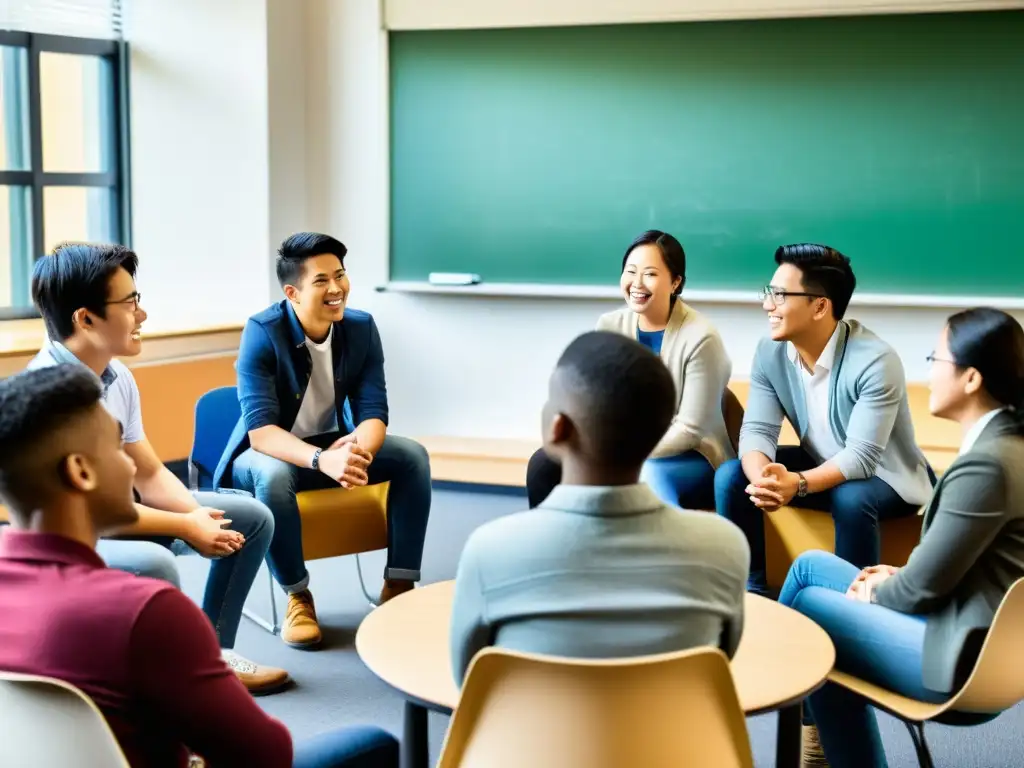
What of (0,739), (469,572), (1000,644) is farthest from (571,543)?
(1000,644)

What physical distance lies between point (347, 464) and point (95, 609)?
2.07 meters

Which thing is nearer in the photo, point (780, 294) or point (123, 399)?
point (123, 399)

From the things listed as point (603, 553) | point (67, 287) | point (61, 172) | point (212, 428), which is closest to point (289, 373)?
point (212, 428)

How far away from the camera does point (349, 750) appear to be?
167cm

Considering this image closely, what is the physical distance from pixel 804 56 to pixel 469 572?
13.5ft

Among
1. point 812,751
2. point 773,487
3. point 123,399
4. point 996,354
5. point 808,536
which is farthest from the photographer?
point 808,536

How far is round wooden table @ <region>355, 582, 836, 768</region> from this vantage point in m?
1.77

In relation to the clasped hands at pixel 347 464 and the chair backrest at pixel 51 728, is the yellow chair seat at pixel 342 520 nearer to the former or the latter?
the clasped hands at pixel 347 464

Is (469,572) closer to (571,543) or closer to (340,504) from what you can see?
(571,543)

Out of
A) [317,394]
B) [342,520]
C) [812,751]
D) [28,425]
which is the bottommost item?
[812,751]

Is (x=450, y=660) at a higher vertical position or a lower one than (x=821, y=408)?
lower

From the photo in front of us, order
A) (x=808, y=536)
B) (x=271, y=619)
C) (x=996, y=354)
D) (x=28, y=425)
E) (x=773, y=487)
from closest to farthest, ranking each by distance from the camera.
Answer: (x=28, y=425) → (x=996, y=354) → (x=773, y=487) → (x=808, y=536) → (x=271, y=619)

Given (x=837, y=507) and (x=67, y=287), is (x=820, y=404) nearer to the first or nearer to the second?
(x=837, y=507)

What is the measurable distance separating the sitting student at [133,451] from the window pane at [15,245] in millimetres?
Answer: 2891
